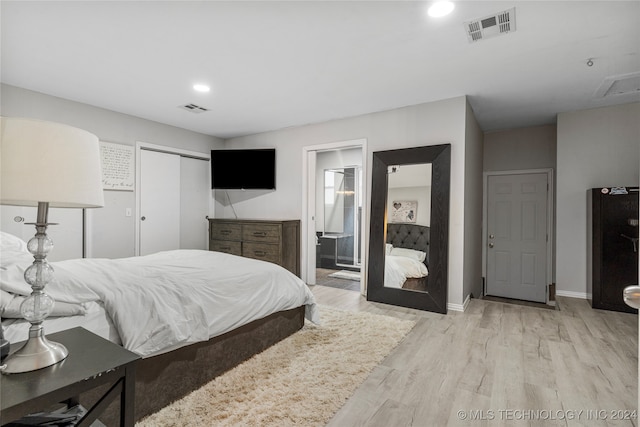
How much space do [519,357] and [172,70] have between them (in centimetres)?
381

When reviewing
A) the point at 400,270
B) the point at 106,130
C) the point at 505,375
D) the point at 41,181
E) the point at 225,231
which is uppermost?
the point at 106,130

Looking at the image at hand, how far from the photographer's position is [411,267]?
363 centimetres

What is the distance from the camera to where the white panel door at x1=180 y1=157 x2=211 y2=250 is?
4.89 m

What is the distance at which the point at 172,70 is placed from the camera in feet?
9.37

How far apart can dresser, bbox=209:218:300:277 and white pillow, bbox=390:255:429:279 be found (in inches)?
60.0

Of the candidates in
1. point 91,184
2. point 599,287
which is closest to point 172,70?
point 91,184

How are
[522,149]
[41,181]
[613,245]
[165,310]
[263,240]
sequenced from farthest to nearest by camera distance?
[522,149], [263,240], [613,245], [165,310], [41,181]

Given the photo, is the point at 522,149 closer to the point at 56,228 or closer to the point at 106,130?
the point at 106,130

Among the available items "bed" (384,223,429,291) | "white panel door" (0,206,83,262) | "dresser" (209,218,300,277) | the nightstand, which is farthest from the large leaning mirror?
"white panel door" (0,206,83,262)

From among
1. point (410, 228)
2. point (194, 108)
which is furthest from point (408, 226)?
point (194, 108)

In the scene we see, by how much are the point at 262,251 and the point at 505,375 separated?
10.5ft

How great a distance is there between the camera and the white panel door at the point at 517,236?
4570 millimetres

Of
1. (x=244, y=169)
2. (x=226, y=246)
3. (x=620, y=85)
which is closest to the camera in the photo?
(x=620, y=85)

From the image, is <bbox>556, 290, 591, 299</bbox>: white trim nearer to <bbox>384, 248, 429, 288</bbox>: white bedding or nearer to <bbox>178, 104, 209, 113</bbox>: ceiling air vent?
<bbox>384, 248, 429, 288</bbox>: white bedding
